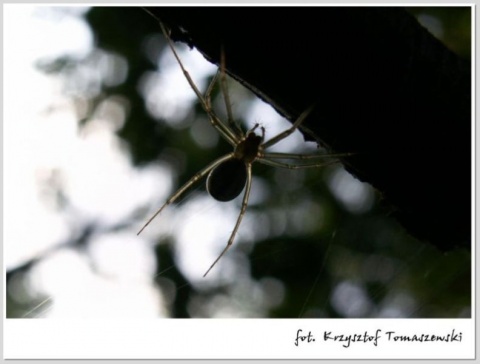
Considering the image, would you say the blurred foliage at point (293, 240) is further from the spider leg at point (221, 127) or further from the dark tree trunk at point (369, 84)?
the dark tree trunk at point (369, 84)

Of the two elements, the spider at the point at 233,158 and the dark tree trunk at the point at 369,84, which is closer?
the dark tree trunk at the point at 369,84

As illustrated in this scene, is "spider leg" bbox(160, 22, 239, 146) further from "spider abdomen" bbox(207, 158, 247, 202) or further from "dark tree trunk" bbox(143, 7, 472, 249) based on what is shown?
"dark tree trunk" bbox(143, 7, 472, 249)

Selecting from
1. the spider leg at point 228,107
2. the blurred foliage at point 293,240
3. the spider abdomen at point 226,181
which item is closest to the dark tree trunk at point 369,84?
the spider leg at point 228,107

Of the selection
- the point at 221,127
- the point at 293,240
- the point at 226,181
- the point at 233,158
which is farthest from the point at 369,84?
the point at 293,240

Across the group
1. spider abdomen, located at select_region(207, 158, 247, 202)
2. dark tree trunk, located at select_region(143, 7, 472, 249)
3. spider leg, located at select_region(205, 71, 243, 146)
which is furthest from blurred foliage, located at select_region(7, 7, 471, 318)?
dark tree trunk, located at select_region(143, 7, 472, 249)

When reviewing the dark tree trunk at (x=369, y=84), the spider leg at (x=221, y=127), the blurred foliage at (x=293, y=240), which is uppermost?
the dark tree trunk at (x=369, y=84)

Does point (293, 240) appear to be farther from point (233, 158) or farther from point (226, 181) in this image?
→ point (226, 181)

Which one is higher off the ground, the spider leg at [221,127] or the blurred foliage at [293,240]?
the spider leg at [221,127]

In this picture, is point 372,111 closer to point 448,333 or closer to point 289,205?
point 448,333

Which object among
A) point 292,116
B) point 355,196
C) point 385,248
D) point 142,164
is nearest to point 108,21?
point 142,164
